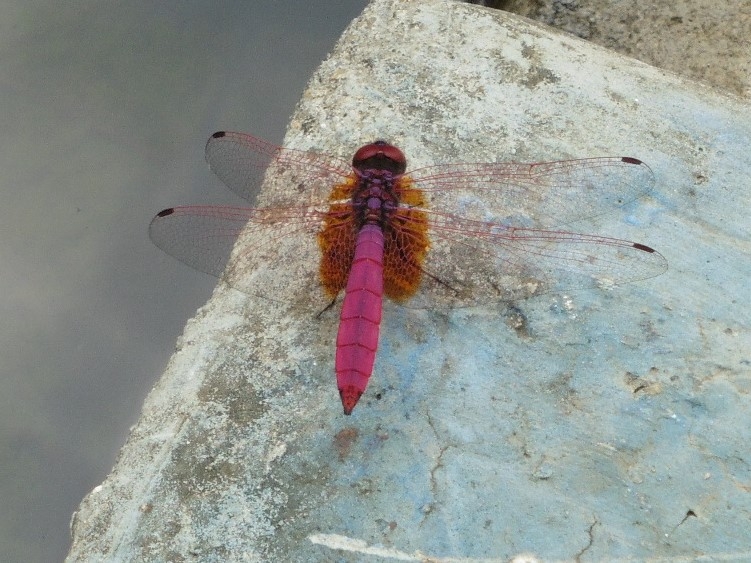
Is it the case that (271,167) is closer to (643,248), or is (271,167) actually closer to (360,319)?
(360,319)

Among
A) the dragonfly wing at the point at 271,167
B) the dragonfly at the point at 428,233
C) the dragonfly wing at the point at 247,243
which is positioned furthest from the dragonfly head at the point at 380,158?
the dragonfly wing at the point at 247,243

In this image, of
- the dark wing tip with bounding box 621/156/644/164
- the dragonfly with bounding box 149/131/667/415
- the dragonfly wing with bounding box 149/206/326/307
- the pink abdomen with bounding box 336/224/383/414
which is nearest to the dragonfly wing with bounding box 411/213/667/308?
the dragonfly with bounding box 149/131/667/415

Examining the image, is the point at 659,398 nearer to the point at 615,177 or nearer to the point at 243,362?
the point at 615,177

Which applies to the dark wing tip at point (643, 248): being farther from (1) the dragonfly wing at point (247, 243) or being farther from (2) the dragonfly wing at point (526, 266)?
(1) the dragonfly wing at point (247, 243)

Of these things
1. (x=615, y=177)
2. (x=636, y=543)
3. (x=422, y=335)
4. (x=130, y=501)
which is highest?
(x=615, y=177)

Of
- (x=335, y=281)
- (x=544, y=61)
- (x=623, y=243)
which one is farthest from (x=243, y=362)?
(x=544, y=61)

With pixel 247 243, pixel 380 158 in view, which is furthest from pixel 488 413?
pixel 247 243
